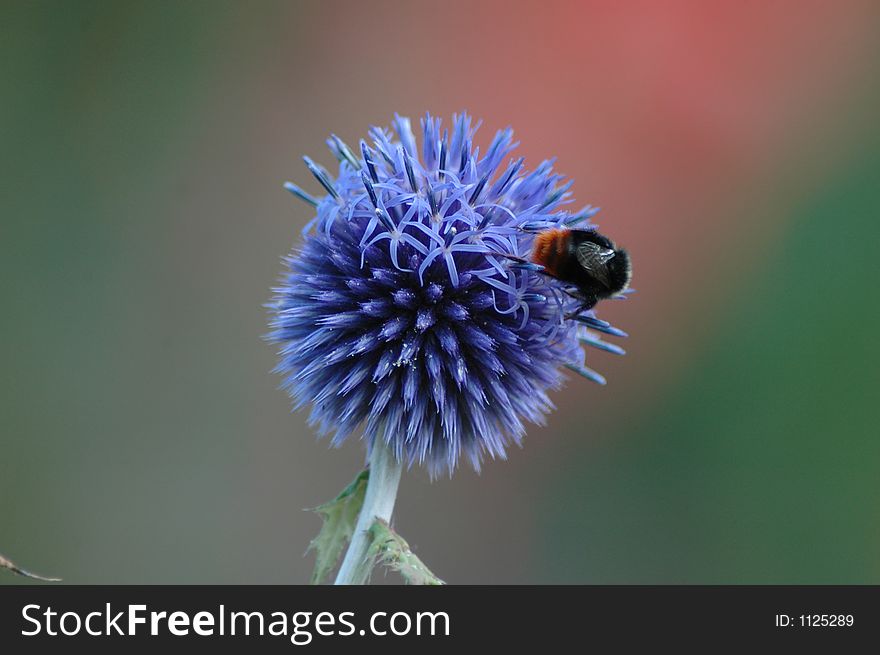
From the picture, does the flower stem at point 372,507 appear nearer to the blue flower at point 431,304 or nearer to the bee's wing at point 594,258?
the blue flower at point 431,304

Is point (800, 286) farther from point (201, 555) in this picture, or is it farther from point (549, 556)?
point (201, 555)

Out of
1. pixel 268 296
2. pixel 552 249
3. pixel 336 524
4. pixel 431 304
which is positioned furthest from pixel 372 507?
pixel 268 296

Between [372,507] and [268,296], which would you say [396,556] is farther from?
[268,296]

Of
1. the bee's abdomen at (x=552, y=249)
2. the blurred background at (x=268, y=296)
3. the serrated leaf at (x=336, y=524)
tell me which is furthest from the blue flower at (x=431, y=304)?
the blurred background at (x=268, y=296)

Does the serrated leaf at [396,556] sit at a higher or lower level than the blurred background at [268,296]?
lower

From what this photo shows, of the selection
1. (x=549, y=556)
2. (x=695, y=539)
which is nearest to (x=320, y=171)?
(x=549, y=556)

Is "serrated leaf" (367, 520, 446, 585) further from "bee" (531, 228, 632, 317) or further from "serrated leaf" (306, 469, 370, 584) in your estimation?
"bee" (531, 228, 632, 317)
